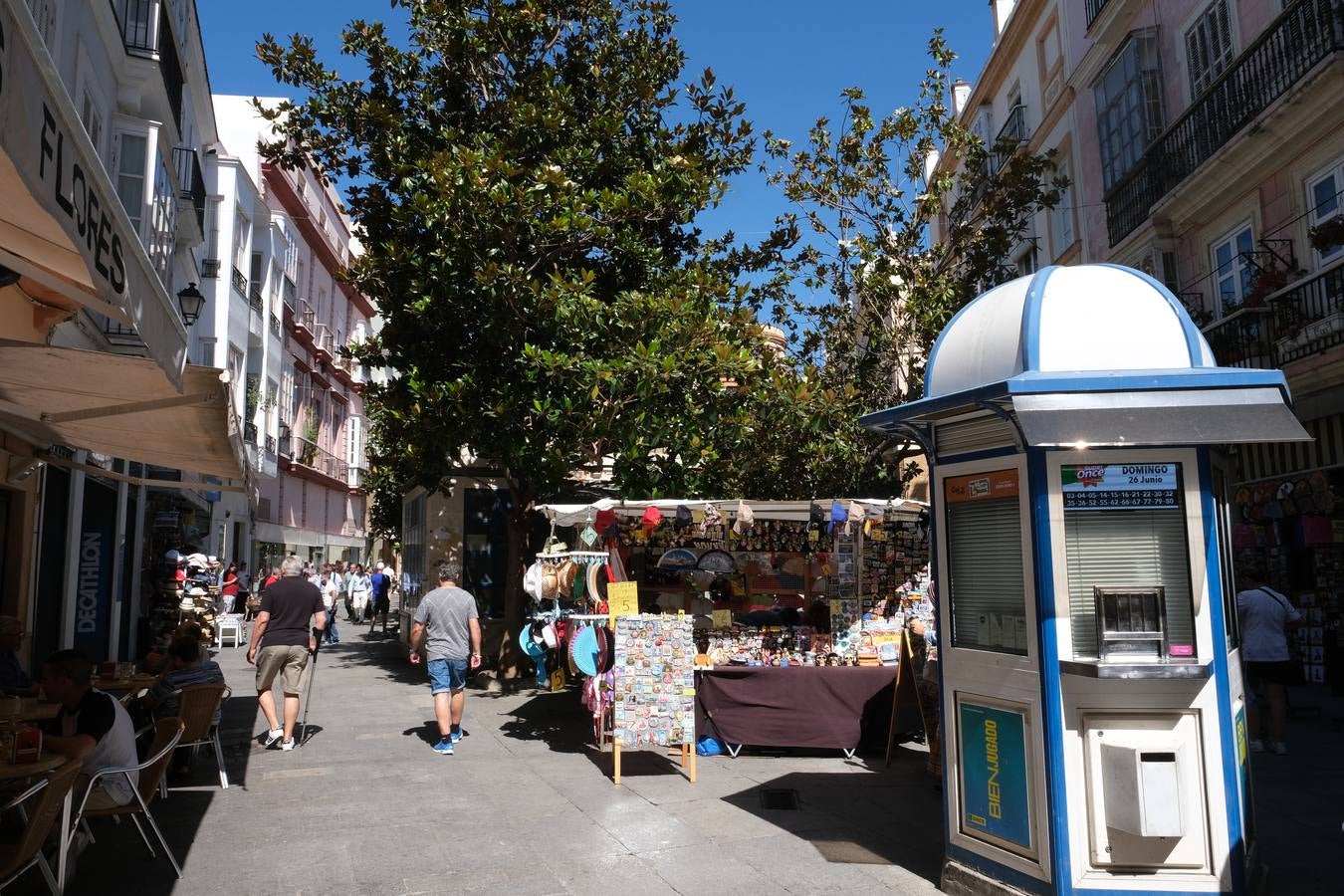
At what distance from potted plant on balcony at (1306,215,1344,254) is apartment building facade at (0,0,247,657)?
39.5 ft

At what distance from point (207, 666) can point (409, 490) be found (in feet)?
40.3

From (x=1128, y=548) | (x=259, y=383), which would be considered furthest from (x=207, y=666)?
(x=259, y=383)

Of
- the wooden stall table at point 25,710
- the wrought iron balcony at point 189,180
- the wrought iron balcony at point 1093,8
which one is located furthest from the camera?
the wrought iron balcony at point 1093,8

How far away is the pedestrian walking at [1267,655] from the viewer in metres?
9.09

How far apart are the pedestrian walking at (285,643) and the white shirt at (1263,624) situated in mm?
8746

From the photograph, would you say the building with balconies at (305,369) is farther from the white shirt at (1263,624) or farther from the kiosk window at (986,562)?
the kiosk window at (986,562)

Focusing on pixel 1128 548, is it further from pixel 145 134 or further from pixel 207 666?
pixel 145 134

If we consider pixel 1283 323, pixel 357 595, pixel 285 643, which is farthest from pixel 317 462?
pixel 1283 323

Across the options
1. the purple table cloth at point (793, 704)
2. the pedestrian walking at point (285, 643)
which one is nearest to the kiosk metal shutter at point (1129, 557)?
the purple table cloth at point (793, 704)

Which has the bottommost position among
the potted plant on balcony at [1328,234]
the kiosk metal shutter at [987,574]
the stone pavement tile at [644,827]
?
the stone pavement tile at [644,827]

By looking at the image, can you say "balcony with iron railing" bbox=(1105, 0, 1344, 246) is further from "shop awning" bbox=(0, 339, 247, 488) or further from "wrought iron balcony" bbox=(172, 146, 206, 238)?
"wrought iron balcony" bbox=(172, 146, 206, 238)

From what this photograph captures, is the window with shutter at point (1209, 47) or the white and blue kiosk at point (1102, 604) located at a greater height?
the window with shutter at point (1209, 47)

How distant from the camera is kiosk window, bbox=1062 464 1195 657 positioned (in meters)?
5.00

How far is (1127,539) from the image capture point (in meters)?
5.07
